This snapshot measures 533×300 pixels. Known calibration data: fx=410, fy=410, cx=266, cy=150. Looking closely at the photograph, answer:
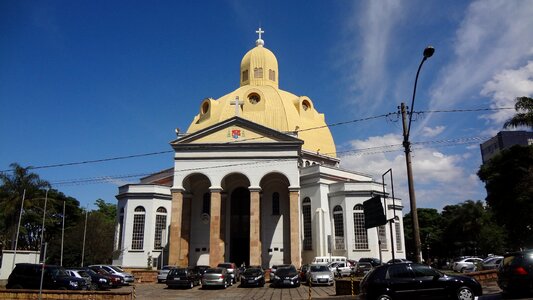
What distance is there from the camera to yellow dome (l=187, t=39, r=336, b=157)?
4416cm

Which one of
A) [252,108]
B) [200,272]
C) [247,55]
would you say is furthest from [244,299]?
[247,55]

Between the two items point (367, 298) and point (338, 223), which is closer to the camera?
point (367, 298)

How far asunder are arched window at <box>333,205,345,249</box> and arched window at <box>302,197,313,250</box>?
239 centimetres

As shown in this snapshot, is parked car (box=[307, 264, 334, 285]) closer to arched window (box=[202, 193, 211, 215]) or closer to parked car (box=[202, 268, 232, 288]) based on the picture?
parked car (box=[202, 268, 232, 288])

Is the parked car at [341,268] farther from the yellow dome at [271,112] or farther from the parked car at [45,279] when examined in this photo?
the parked car at [45,279]

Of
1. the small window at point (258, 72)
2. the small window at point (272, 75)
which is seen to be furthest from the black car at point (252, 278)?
the small window at point (272, 75)

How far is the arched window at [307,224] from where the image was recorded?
3897 centimetres

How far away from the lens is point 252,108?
45219 mm

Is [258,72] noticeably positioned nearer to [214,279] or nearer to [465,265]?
[465,265]

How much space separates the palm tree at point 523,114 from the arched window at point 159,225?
30.7 meters

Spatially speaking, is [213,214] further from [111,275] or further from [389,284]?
[389,284]

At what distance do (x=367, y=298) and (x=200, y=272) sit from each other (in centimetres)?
1812

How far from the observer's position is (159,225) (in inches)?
1599

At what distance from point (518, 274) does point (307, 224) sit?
90.9ft
